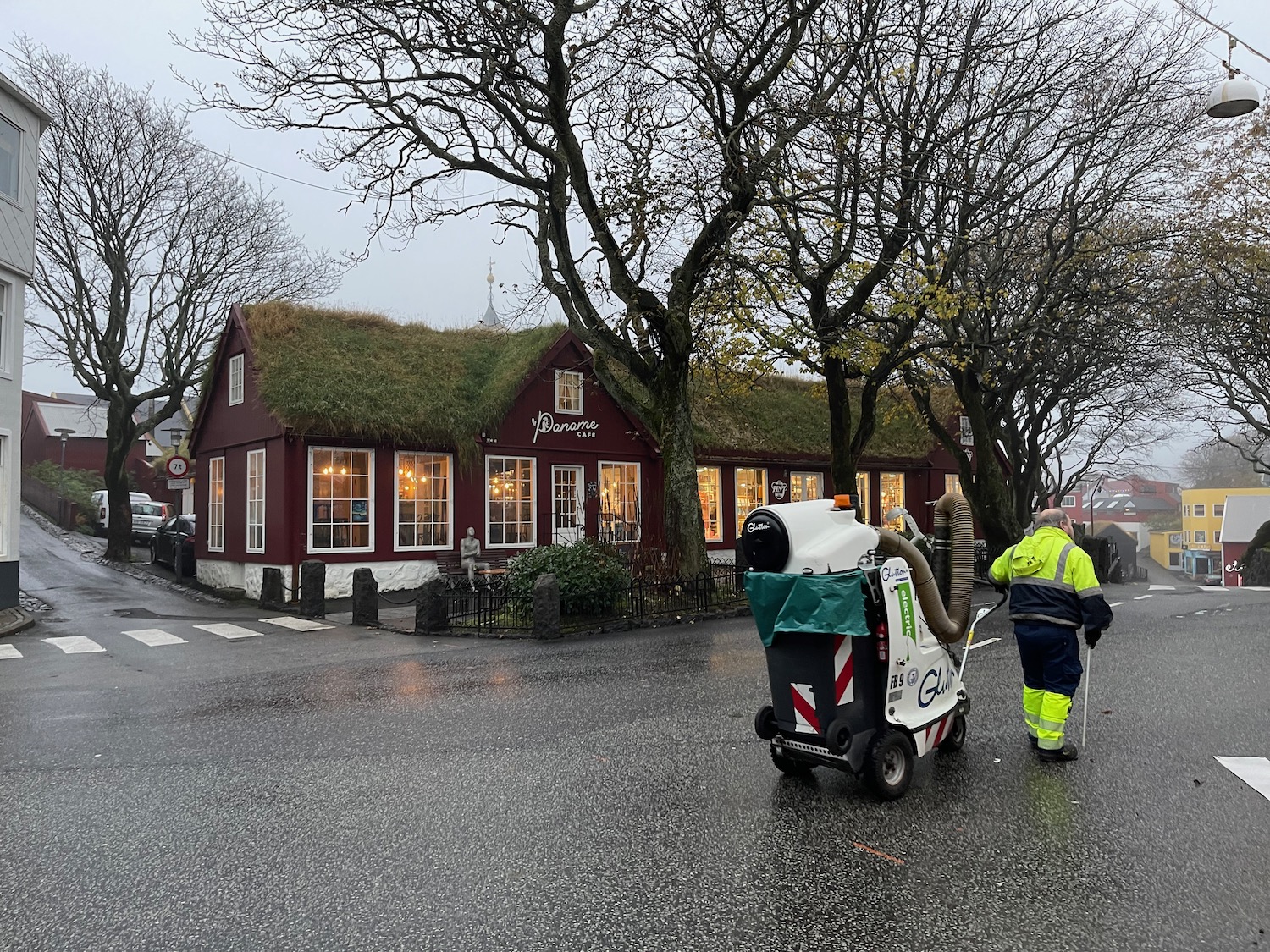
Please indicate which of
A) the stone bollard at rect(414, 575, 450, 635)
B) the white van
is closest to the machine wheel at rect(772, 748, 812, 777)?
the stone bollard at rect(414, 575, 450, 635)

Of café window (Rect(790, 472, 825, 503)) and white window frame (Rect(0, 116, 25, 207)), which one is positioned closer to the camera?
white window frame (Rect(0, 116, 25, 207))

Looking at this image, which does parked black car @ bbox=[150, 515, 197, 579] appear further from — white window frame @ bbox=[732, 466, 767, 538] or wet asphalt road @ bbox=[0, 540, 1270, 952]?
white window frame @ bbox=[732, 466, 767, 538]

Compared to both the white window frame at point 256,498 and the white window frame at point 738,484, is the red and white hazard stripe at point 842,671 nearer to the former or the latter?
the white window frame at point 256,498

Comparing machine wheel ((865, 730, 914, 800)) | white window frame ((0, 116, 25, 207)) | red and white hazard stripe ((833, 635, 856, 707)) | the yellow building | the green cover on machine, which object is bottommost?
the yellow building

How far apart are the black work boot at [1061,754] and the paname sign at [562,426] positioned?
54.9ft

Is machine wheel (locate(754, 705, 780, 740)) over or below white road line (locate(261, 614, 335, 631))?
over

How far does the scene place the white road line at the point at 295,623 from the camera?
47.7ft

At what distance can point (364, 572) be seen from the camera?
49.1 feet

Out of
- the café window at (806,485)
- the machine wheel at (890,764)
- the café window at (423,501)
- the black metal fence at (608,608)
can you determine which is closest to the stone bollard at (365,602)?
the black metal fence at (608,608)

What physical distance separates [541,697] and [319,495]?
39.4 feet

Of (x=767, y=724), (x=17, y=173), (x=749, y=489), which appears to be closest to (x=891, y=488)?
(x=749, y=489)

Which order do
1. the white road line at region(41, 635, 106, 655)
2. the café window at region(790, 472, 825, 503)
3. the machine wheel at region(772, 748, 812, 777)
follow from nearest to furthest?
the machine wheel at region(772, 748, 812, 777) < the white road line at region(41, 635, 106, 655) < the café window at region(790, 472, 825, 503)

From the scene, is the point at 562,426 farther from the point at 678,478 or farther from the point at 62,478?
the point at 62,478

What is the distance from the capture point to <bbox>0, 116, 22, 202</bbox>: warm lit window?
1598 cm
